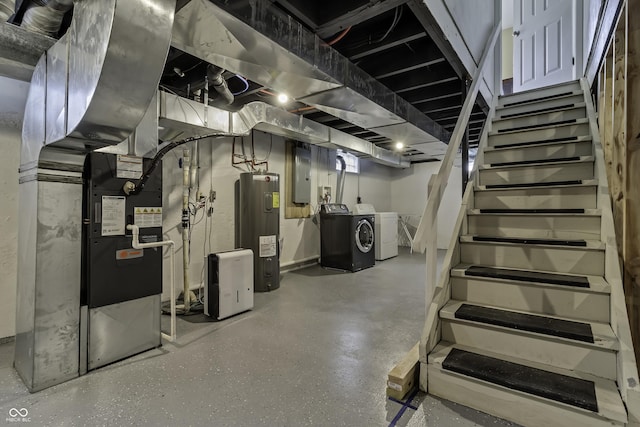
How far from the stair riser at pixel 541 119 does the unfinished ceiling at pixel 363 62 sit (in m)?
0.64

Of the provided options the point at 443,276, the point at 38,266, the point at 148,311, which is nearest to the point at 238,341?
the point at 148,311

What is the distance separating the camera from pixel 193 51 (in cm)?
194

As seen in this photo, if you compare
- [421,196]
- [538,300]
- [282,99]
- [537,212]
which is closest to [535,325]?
[538,300]

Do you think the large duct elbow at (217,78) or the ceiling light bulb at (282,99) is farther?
the ceiling light bulb at (282,99)

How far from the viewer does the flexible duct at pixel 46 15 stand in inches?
65.8

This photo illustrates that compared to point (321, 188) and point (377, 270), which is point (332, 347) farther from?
point (321, 188)

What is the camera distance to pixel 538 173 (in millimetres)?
2588

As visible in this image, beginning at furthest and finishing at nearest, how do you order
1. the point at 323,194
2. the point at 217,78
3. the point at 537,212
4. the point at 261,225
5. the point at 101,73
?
A: 1. the point at 323,194
2. the point at 261,225
3. the point at 217,78
4. the point at 537,212
5. the point at 101,73

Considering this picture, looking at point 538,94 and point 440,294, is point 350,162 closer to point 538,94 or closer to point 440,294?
point 538,94

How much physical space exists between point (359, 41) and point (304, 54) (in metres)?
0.77

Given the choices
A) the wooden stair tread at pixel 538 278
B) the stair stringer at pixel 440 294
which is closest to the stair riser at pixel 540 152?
the stair stringer at pixel 440 294

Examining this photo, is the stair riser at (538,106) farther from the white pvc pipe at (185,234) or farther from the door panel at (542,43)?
the white pvc pipe at (185,234)

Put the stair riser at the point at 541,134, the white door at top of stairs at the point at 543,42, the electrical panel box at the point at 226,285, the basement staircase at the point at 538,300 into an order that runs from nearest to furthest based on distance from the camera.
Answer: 1. the basement staircase at the point at 538,300
2. the stair riser at the point at 541,134
3. the electrical panel box at the point at 226,285
4. the white door at top of stairs at the point at 543,42

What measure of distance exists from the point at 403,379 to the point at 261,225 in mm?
2740
